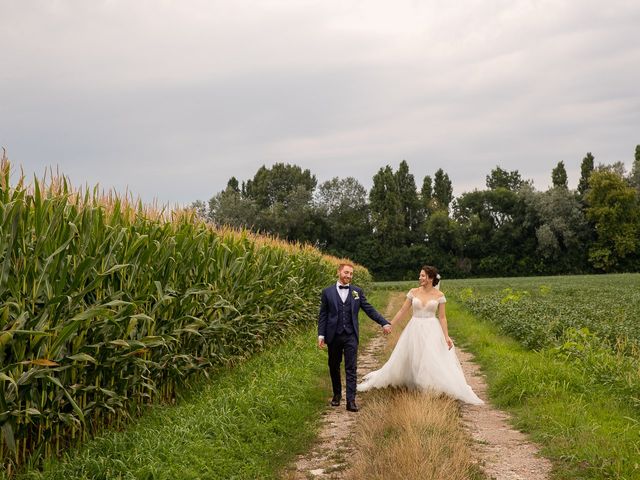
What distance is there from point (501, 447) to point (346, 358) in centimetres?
261

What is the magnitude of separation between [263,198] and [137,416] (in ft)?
273

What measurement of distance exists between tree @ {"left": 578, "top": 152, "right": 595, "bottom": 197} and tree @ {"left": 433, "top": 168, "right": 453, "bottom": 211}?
725 inches

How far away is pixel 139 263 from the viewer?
688 centimetres

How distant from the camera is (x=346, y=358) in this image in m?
8.50

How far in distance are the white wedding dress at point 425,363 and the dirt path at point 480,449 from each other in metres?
0.40

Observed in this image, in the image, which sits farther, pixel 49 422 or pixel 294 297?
pixel 294 297

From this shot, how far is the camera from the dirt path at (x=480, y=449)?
18.7 feet

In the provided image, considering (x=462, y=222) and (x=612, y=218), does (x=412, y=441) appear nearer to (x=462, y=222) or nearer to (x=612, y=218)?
(x=612, y=218)

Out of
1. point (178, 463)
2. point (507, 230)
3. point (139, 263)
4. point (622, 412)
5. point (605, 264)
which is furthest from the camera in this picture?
point (507, 230)

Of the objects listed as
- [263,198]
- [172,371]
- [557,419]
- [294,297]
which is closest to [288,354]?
[294,297]

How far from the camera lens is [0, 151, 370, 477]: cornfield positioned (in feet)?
16.5

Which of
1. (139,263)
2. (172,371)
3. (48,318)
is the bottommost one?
(172,371)

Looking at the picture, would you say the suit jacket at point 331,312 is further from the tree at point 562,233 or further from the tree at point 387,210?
the tree at point 387,210

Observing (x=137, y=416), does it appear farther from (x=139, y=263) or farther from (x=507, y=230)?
(x=507, y=230)
